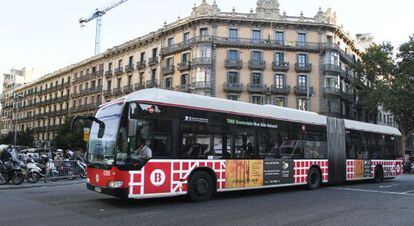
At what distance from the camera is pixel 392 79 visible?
155 feet

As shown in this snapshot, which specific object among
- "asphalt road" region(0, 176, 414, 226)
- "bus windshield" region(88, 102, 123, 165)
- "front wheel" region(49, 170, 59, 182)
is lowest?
"asphalt road" region(0, 176, 414, 226)

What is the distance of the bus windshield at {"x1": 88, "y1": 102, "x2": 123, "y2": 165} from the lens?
32.4 feet

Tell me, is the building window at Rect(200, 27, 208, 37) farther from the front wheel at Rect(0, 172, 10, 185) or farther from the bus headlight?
the bus headlight

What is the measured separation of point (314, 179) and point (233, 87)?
3494cm

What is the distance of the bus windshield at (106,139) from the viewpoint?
9.88 m

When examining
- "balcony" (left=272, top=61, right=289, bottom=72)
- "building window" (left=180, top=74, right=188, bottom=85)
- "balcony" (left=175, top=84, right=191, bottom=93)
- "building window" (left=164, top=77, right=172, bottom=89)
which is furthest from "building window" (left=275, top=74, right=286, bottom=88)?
"building window" (left=164, top=77, right=172, bottom=89)

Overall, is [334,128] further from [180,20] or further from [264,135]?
[180,20]

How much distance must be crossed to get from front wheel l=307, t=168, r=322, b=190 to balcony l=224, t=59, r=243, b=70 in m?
35.3

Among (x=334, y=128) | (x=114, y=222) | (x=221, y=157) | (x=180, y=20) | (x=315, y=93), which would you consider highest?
(x=180, y=20)

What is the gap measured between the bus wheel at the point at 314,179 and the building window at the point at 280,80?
118 ft

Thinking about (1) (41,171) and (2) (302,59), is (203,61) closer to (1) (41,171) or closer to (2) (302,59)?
(2) (302,59)

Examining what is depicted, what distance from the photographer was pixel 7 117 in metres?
101

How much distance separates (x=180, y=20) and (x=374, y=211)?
150 ft

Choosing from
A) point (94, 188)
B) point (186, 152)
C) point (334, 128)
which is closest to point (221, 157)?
point (186, 152)
